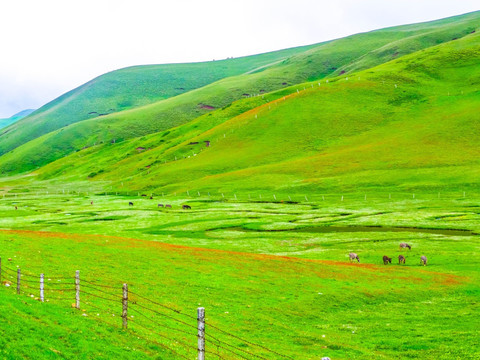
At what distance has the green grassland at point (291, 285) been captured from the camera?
25.0m

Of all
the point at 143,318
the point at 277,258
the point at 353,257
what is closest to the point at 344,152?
the point at 353,257

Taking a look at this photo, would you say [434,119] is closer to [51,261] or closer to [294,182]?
[294,182]

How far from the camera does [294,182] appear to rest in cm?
13550

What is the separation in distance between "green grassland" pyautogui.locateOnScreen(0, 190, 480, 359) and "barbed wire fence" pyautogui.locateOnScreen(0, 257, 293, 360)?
0.65 ft

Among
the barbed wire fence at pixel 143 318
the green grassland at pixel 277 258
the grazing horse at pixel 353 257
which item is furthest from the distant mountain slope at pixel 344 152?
the barbed wire fence at pixel 143 318

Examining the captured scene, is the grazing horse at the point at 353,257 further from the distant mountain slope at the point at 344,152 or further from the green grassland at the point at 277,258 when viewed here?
the distant mountain slope at the point at 344,152

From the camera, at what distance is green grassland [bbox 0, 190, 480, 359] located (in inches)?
984

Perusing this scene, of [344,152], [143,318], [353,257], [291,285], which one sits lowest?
[353,257]

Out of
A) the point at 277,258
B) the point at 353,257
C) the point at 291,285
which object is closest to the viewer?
the point at 291,285

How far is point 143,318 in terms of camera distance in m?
26.6

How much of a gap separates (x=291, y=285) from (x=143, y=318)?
16899mm

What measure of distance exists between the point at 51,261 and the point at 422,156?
12631 centimetres

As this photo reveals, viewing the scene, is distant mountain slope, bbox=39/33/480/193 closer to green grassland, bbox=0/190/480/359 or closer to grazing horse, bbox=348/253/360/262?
green grassland, bbox=0/190/480/359

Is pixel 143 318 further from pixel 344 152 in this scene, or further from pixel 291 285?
pixel 344 152
